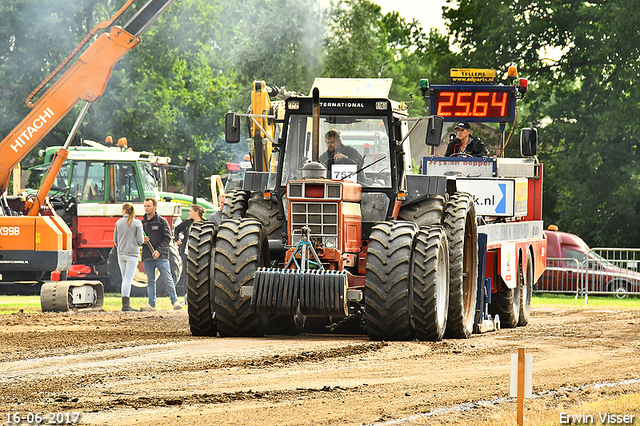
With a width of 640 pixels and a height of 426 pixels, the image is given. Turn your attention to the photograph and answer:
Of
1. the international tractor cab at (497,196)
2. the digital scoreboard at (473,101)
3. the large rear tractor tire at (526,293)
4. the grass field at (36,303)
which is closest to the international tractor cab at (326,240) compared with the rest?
the international tractor cab at (497,196)

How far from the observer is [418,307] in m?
11.6

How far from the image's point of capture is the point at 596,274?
25078 millimetres

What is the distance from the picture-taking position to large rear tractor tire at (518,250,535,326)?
55.4 feet

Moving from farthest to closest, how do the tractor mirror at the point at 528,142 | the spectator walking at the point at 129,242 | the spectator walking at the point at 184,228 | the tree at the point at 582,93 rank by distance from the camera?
the tree at the point at 582,93, the spectator walking at the point at 184,228, the spectator walking at the point at 129,242, the tractor mirror at the point at 528,142

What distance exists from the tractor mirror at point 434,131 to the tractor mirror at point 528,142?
4.44 m

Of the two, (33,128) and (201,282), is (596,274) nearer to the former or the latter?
(33,128)

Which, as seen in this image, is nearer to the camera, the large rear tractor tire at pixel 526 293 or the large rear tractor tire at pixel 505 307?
the large rear tractor tire at pixel 505 307

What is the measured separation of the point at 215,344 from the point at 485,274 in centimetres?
515

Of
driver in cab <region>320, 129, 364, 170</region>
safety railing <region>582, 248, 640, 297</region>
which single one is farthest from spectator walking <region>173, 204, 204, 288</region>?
safety railing <region>582, 248, 640, 297</region>

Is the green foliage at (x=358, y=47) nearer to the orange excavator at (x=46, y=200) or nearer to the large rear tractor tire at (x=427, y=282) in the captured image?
the orange excavator at (x=46, y=200)

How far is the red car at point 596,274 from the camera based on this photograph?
25016mm

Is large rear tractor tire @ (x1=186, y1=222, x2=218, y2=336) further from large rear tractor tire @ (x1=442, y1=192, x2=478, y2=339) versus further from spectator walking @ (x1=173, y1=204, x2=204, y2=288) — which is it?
spectator walking @ (x1=173, y1=204, x2=204, y2=288)

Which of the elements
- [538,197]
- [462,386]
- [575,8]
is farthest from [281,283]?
[575,8]

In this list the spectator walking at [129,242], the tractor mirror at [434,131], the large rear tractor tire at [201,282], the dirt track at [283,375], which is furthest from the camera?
the spectator walking at [129,242]
